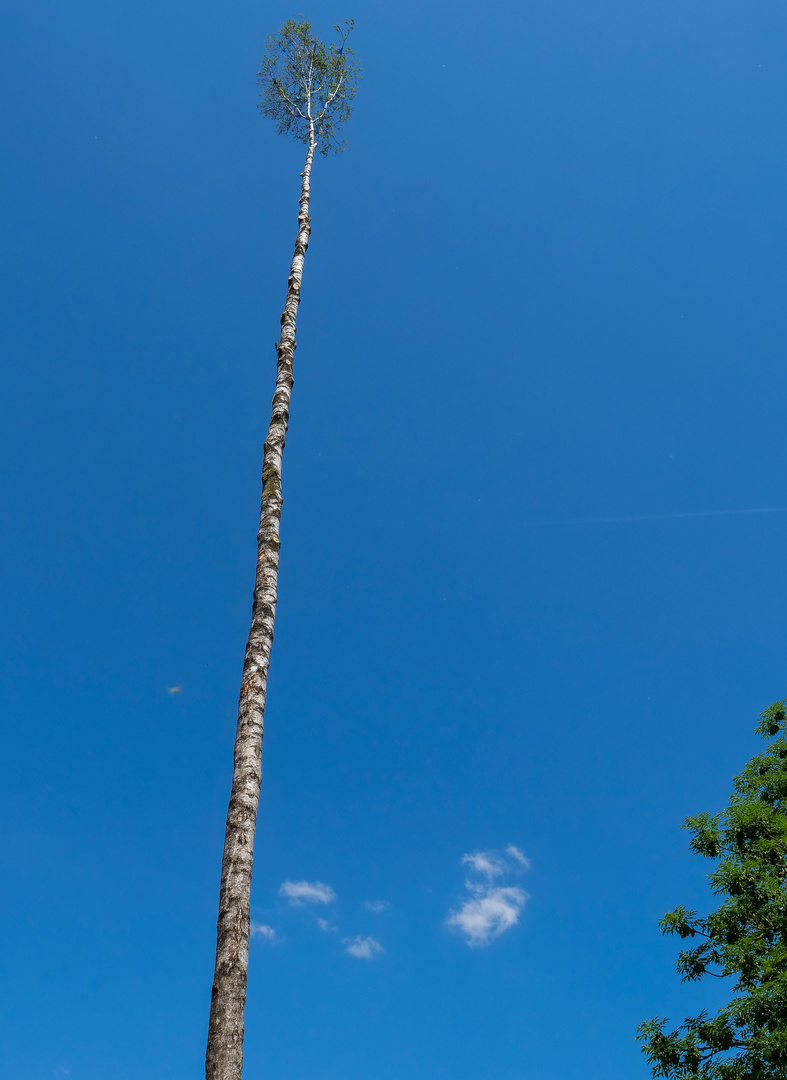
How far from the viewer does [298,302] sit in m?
11.3

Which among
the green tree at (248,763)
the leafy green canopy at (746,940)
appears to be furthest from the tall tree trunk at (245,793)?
the leafy green canopy at (746,940)

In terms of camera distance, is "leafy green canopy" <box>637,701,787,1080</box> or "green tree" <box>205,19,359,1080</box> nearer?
"green tree" <box>205,19,359,1080</box>

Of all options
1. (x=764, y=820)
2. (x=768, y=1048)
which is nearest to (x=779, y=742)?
(x=764, y=820)

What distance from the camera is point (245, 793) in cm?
615

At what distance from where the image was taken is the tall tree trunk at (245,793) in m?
4.94

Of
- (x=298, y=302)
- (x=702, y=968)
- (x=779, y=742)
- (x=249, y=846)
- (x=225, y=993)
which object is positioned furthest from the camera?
(x=779, y=742)

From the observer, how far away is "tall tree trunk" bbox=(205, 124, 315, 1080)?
494 centimetres

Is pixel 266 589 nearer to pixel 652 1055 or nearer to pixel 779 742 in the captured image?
pixel 652 1055

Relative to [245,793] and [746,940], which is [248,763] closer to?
[245,793]

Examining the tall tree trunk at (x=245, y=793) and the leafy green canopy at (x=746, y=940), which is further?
the leafy green canopy at (x=746, y=940)

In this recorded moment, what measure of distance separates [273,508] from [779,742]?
1582 cm

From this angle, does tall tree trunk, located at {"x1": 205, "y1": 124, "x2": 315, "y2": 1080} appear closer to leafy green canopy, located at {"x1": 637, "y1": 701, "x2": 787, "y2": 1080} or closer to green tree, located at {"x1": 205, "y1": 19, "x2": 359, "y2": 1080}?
green tree, located at {"x1": 205, "y1": 19, "x2": 359, "y2": 1080}

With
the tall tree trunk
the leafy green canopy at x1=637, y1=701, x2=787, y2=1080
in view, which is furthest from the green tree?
the leafy green canopy at x1=637, y1=701, x2=787, y2=1080

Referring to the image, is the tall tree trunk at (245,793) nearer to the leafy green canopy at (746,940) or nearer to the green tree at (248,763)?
the green tree at (248,763)
